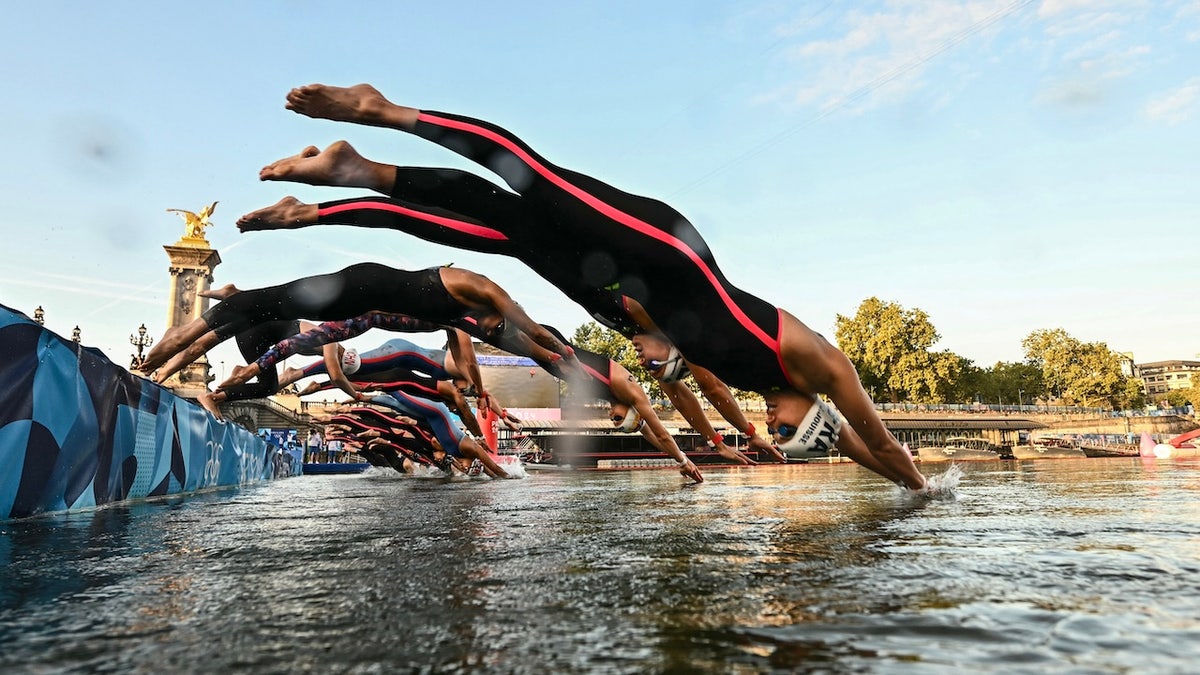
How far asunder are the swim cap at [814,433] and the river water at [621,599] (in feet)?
3.76

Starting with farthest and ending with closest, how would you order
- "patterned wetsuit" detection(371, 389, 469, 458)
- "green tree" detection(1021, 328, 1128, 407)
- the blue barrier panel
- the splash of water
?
"green tree" detection(1021, 328, 1128, 407)
"patterned wetsuit" detection(371, 389, 469, 458)
the splash of water
the blue barrier panel

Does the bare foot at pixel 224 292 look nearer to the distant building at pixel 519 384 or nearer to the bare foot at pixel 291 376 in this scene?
the bare foot at pixel 291 376

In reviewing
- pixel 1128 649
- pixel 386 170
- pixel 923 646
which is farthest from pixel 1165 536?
pixel 386 170

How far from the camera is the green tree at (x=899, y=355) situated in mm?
63688

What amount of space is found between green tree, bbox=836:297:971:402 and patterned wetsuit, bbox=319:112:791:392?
62.4 meters

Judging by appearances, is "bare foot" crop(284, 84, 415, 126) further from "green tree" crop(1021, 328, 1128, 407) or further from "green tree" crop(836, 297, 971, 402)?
"green tree" crop(1021, 328, 1128, 407)

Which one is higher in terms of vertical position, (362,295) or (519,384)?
(519,384)

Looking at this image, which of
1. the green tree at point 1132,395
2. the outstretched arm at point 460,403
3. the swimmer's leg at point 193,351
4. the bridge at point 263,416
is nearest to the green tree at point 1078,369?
the green tree at point 1132,395

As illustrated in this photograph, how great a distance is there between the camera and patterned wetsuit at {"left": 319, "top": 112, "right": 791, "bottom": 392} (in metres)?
4.22

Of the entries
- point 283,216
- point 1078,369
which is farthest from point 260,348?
point 1078,369

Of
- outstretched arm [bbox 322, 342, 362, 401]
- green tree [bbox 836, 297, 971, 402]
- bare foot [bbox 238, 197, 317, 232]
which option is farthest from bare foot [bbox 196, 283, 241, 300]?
green tree [bbox 836, 297, 971, 402]

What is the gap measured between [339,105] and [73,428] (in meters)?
3.65

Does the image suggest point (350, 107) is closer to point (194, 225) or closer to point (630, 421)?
point (630, 421)

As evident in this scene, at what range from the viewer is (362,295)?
6902 mm
